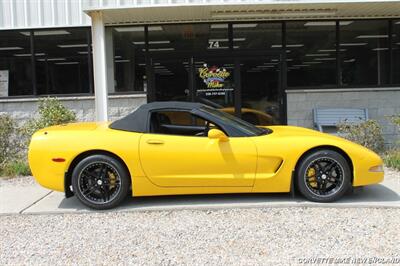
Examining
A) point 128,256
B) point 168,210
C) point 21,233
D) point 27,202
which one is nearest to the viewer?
point 128,256

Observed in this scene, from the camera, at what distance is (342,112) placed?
1112 centimetres

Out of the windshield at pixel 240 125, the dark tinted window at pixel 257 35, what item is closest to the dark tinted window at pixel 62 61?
the dark tinted window at pixel 257 35

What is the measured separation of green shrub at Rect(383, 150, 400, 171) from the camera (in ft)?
27.4

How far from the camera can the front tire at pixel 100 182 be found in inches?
236

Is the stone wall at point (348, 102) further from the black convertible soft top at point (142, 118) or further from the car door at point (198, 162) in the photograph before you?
the car door at point (198, 162)

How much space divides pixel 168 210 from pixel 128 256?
1484 mm

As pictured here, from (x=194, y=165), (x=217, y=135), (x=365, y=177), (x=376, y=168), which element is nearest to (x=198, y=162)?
(x=194, y=165)

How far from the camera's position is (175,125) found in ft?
22.5

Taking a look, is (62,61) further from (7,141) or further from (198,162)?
(198,162)

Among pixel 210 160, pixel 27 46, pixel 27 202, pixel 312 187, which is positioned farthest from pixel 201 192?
pixel 27 46

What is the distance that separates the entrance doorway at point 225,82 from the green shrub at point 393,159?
9.16 ft

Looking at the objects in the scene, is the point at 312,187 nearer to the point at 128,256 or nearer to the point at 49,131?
the point at 128,256

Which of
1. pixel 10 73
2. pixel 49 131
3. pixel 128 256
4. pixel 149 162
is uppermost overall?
pixel 10 73

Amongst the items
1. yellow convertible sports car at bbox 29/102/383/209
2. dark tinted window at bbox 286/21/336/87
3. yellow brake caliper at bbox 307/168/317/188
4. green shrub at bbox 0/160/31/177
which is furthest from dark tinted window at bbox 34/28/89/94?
yellow brake caliper at bbox 307/168/317/188
